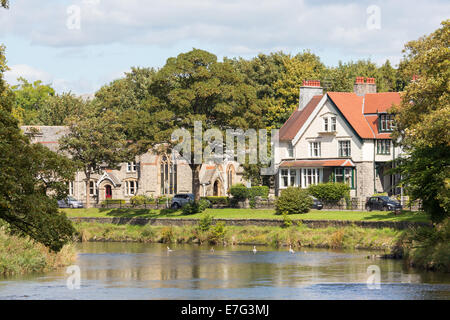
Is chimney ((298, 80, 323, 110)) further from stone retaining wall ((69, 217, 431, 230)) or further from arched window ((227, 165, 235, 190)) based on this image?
stone retaining wall ((69, 217, 431, 230))

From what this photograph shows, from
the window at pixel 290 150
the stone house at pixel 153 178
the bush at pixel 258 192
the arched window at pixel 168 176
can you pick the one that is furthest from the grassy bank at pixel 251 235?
the arched window at pixel 168 176

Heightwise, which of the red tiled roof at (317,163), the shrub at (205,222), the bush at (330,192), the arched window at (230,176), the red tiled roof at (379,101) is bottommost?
the shrub at (205,222)

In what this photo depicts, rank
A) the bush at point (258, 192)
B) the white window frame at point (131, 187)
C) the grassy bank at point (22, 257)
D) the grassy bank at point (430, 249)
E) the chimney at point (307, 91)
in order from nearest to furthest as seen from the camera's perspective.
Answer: the grassy bank at point (22, 257)
the grassy bank at point (430, 249)
the bush at point (258, 192)
the chimney at point (307, 91)
the white window frame at point (131, 187)

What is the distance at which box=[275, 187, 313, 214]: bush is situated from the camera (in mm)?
65062

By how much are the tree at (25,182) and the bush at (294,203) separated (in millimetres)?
34415

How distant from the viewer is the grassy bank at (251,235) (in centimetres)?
5534

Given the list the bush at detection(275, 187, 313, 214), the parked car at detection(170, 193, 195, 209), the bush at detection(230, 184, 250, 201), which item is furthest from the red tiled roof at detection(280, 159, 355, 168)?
the bush at detection(275, 187, 313, 214)

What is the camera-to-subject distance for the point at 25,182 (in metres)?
30.2

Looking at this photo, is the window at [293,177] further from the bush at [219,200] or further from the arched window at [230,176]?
the arched window at [230,176]

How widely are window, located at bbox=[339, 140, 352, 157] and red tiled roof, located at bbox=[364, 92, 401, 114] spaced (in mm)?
3753

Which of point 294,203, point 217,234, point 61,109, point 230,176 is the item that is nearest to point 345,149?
point 294,203

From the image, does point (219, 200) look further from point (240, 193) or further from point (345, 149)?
point (345, 149)

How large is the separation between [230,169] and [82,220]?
23896 mm
